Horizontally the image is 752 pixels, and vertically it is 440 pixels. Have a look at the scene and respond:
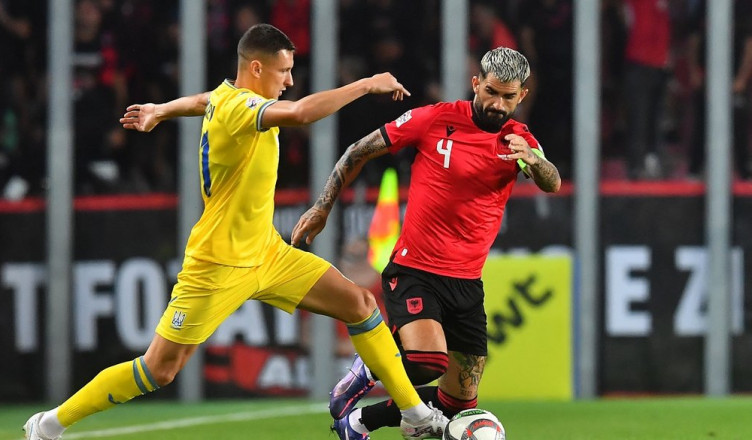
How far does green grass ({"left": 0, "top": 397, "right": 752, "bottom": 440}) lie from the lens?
827cm

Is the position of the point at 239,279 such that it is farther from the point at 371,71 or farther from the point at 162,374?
the point at 371,71

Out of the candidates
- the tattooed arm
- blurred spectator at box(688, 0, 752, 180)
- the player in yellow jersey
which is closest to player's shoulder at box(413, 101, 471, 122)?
the tattooed arm

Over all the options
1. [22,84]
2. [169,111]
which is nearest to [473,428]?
[169,111]

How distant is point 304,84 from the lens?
1173 cm

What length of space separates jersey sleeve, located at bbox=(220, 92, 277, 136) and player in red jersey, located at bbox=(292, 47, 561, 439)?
0.80 metres

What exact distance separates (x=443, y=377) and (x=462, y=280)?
0.53 m

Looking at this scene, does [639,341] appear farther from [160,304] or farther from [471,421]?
[471,421]

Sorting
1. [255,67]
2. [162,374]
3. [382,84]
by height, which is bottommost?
[162,374]

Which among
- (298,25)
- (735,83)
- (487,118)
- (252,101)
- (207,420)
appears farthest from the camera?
(298,25)

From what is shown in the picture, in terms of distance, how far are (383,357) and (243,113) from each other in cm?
137

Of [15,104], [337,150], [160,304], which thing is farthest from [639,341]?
[15,104]

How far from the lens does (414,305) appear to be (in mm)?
6633

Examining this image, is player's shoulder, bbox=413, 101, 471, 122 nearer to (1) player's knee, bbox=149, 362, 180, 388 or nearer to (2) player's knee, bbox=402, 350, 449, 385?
(2) player's knee, bbox=402, 350, 449, 385

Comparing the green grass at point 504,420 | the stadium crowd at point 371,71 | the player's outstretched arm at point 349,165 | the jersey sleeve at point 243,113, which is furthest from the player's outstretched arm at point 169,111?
the stadium crowd at point 371,71
